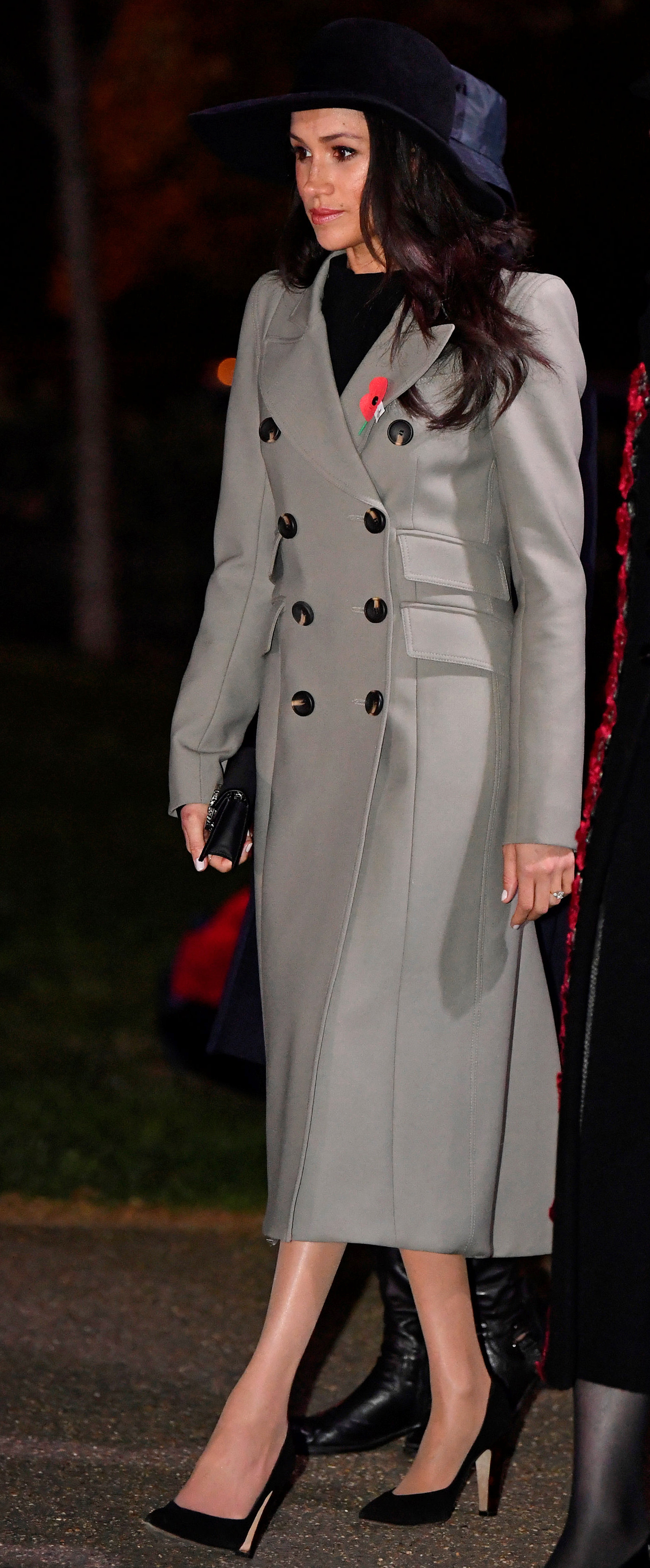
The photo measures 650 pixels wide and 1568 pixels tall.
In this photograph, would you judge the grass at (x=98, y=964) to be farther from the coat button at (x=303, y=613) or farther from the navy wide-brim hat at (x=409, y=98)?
the navy wide-brim hat at (x=409, y=98)

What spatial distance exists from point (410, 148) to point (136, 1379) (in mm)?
2385

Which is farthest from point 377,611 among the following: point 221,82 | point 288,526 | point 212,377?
point 221,82

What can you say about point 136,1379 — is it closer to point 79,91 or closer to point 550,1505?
point 550,1505

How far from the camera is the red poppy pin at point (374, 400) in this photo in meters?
3.28

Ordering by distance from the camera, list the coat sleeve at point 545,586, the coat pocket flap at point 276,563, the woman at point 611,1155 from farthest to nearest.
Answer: the coat pocket flap at point 276,563
the coat sleeve at point 545,586
the woman at point 611,1155

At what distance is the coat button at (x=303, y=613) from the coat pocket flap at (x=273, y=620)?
0.23 feet

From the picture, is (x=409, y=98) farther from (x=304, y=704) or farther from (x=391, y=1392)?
(x=391, y=1392)

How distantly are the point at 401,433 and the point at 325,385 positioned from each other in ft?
0.57

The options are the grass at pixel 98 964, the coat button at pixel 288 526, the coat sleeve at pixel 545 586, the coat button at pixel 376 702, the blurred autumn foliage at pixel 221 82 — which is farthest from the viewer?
the blurred autumn foliage at pixel 221 82

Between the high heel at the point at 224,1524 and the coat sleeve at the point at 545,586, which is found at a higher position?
the coat sleeve at the point at 545,586

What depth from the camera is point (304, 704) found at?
132 inches

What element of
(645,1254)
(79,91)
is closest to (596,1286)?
(645,1254)

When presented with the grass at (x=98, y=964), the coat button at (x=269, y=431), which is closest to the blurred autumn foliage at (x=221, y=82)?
the grass at (x=98, y=964)

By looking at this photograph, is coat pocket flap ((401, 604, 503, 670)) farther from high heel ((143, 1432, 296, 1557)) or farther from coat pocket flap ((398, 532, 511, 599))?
high heel ((143, 1432, 296, 1557))
